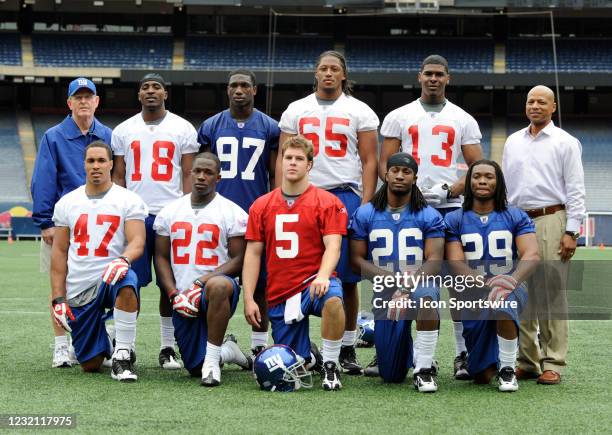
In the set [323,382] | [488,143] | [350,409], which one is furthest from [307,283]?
[488,143]

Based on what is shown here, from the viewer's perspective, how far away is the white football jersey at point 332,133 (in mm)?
6516

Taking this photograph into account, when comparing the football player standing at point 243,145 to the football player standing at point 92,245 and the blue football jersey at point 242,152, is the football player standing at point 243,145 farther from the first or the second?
the football player standing at point 92,245

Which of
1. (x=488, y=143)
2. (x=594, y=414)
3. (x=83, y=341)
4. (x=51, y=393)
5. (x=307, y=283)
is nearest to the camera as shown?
(x=594, y=414)

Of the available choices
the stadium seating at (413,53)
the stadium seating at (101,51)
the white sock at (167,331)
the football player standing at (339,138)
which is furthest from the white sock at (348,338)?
the stadium seating at (101,51)

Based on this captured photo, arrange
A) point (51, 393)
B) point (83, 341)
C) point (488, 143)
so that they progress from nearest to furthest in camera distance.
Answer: point (51, 393), point (83, 341), point (488, 143)

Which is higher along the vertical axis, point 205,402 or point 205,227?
point 205,227

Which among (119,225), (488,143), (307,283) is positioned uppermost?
(488,143)

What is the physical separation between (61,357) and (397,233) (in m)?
2.59

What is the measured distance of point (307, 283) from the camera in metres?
5.81

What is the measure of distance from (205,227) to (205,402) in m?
1.42

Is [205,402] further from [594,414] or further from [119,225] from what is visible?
[594,414]

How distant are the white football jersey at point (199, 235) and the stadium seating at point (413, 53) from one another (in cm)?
2804

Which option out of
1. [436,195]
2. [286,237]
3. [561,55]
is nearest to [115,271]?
[286,237]

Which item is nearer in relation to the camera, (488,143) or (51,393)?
(51,393)
